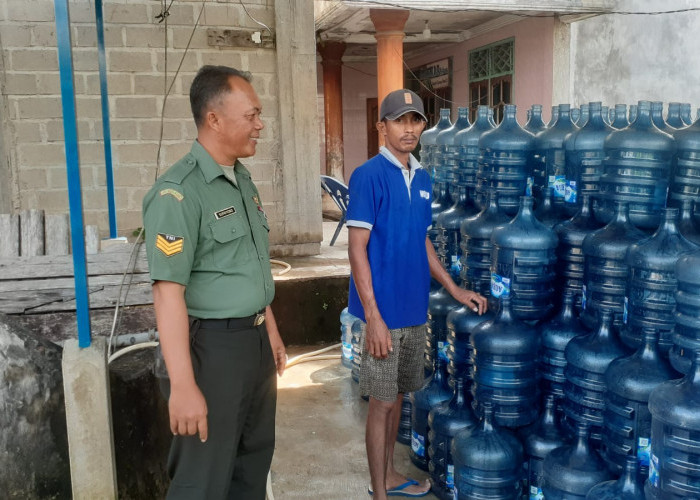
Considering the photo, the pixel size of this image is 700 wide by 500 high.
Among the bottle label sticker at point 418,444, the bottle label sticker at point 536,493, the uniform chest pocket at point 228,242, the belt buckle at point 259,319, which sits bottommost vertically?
the bottle label sticker at point 418,444

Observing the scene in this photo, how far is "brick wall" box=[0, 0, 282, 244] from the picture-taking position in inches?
268

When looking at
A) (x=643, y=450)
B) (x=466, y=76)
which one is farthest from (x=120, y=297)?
(x=466, y=76)

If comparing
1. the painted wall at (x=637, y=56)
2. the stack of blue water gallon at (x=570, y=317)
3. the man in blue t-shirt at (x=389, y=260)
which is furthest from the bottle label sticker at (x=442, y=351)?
the painted wall at (x=637, y=56)

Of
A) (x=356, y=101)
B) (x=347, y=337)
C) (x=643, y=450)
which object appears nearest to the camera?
(x=643, y=450)

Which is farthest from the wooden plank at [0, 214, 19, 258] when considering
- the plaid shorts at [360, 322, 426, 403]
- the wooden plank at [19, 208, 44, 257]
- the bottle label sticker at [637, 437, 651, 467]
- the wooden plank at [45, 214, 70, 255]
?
the bottle label sticker at [637, 437, 651, 467]

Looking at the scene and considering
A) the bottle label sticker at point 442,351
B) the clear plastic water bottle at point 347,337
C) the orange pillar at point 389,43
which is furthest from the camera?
the orange pillar at point 389,43

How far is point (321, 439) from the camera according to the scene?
14.0 ft

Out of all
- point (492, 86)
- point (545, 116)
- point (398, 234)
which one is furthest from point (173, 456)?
point (492, 86)

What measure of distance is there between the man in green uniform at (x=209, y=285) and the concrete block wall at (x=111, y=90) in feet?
15.7

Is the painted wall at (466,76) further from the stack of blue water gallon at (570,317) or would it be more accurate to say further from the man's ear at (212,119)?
the man's ear at (212,119)

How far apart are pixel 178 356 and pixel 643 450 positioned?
1734 millimetres

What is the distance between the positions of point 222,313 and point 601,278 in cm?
162

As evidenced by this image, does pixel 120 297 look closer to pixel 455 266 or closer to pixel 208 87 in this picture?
pixel 208 87

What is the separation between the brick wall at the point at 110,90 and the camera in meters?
6.80
